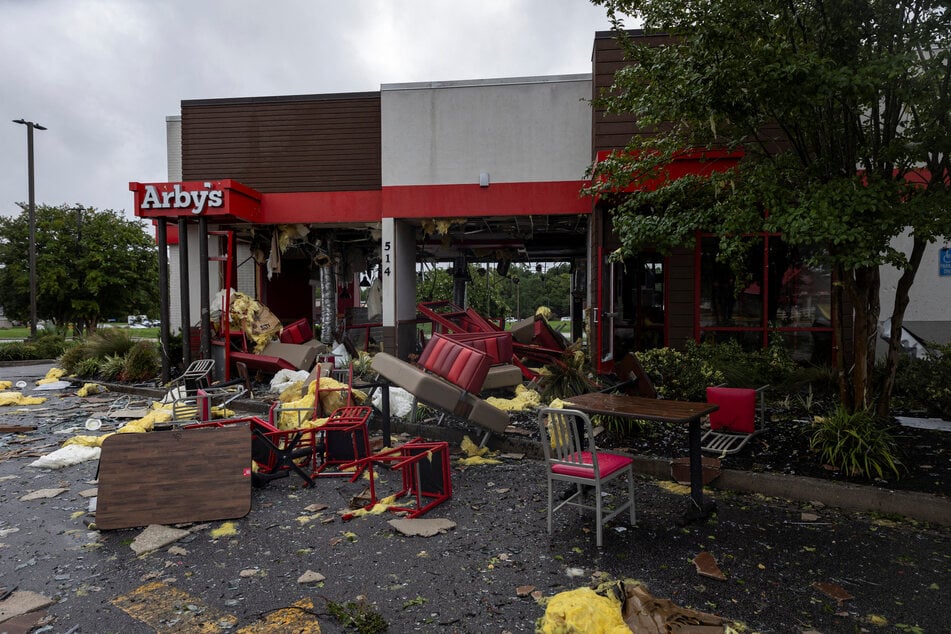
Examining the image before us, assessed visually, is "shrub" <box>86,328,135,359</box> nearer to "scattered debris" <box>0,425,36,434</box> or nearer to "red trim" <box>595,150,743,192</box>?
"scattered debris" <box>0,425,36,434</box>

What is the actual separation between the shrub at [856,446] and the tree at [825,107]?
1.31 feet

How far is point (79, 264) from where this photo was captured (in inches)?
826

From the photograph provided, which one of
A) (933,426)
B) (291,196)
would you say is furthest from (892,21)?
(291,196)

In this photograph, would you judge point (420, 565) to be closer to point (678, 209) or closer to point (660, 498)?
point (660, 498)

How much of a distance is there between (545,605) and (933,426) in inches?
242

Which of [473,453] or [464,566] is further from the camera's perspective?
[473,453]

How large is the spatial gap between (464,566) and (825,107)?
5540mm

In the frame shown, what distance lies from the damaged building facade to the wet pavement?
17.8 ft

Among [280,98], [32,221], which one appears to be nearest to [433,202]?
[280,98]

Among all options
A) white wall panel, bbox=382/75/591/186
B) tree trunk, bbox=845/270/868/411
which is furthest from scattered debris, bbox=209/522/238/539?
white wall panel, bbox=382/75/591/186

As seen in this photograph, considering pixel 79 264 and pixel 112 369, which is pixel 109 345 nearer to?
pixel 112 369

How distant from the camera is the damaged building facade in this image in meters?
10.0

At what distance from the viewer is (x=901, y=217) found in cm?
482

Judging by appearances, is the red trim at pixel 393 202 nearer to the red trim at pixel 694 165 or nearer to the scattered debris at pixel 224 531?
the red trim at pixel 694 165
